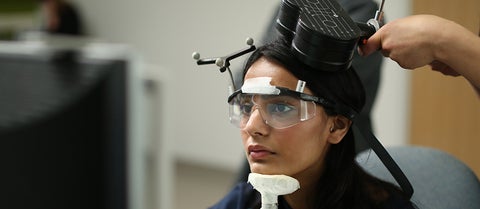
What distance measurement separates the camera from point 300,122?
0.88 meters

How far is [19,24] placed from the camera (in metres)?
2.29

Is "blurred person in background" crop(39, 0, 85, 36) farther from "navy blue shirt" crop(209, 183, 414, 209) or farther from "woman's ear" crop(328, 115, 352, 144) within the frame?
"woman's ear" crop(328, 115, 352, 144)

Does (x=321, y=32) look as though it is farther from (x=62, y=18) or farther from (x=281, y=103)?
(x=62, y=18)

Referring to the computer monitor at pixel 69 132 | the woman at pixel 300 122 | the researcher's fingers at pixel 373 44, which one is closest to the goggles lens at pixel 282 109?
the woman at pixel 300 122

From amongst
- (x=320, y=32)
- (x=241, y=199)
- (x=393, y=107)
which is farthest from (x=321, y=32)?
(x=393, y=107)

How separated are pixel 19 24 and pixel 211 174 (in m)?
1.99

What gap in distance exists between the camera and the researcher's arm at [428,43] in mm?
848

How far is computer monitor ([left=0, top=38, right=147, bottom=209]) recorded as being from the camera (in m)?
1.24

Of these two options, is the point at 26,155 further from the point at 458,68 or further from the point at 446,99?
the point at 446,99

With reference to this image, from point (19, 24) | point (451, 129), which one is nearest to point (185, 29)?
point (19, 24)

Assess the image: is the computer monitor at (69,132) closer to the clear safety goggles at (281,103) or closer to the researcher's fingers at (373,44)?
the clear safety goggles at (281,103)

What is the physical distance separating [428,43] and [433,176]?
0.36m

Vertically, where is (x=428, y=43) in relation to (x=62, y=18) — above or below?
above

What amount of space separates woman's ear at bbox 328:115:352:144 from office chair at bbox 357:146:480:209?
13 cm
